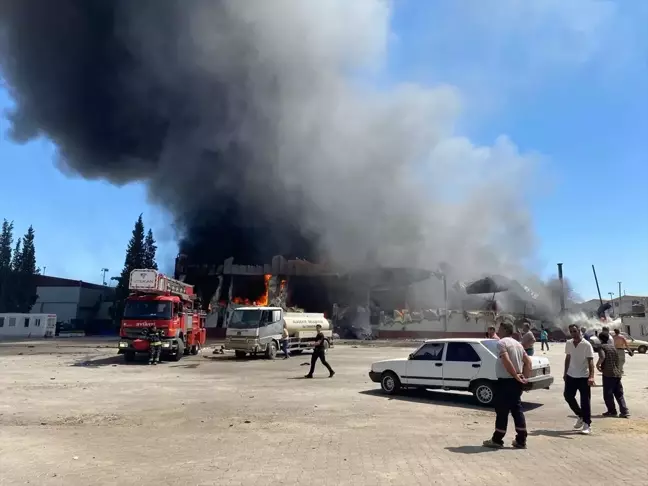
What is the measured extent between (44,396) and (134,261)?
194 feet

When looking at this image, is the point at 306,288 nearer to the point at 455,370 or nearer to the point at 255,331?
the point at 255,331

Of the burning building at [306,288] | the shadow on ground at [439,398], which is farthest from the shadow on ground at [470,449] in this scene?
the burning building at [306,288]

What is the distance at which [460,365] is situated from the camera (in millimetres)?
10711

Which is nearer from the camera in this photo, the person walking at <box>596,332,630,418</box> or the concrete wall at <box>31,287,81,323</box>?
the person walking at <box>596,332,630,418</box>

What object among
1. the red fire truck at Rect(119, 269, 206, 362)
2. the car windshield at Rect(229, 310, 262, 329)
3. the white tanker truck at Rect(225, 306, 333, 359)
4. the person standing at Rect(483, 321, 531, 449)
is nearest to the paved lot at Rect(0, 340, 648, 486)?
the person standing at Rect(483, 321, 531, 449)

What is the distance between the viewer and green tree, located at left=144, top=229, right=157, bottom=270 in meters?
68.4

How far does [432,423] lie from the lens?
27.7 ft

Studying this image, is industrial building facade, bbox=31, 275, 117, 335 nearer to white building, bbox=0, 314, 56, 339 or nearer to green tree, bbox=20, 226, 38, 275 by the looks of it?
green tree, bbox=20, 226, 38, 275

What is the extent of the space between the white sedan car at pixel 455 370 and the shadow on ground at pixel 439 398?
24 centimetres

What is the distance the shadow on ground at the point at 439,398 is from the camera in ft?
34.0

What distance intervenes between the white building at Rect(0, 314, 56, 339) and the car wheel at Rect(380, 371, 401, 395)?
44512 millimetres

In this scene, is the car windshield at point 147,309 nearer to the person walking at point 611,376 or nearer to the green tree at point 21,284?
the person walking at point 611,376

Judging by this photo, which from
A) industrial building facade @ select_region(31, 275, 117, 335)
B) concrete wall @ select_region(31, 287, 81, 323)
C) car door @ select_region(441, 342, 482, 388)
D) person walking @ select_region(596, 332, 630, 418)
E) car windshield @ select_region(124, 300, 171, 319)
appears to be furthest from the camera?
concrete wall @ select_region(31, 287, 81, 323)

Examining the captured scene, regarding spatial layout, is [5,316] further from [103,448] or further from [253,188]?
[103,448]
